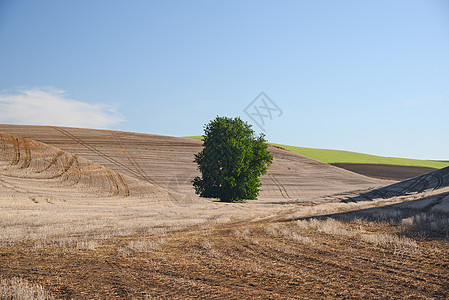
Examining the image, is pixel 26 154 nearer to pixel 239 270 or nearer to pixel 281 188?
pixel 281 188

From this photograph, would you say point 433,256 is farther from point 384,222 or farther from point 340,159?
point 340,159

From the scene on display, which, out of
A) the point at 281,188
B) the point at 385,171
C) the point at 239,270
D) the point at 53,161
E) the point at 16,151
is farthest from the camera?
the point at 385,171

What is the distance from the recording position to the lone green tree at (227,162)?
43.6m

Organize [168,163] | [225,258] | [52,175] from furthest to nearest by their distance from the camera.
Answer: [168,163] → [52,175] → [225,258]

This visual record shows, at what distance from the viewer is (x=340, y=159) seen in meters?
118

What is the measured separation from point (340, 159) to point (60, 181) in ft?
330

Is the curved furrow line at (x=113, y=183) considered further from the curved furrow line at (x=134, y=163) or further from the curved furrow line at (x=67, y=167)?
the curved furrow line at (x=134, y=163)

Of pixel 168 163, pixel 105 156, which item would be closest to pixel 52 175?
pixel 105 156

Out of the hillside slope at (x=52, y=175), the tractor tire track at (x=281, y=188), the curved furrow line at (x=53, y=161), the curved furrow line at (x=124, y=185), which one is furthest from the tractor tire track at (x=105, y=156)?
the tractor tire track at (x=281, y=188)

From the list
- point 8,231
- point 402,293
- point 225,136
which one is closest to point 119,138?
point 225,136

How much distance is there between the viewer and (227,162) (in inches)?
1741

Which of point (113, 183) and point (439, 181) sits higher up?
point (439, 181)

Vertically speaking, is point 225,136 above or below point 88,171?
above

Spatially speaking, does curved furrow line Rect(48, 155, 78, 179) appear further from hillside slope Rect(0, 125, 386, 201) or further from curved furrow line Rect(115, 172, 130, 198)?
hillside slope Rect(0, 125, 386, 201)
